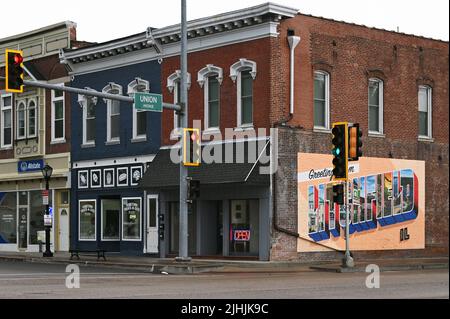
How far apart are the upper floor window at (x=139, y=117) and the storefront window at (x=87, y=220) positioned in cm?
432

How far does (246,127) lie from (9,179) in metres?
16.6

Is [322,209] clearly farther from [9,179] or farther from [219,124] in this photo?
[9,179]

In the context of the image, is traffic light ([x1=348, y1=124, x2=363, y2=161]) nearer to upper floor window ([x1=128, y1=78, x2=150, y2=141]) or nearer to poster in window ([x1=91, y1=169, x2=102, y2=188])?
upper floor window ([x1=128, y1=78, x2=150, y2=141])

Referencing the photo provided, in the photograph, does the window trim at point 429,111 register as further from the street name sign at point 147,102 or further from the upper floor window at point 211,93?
the street name sign at point 147,102

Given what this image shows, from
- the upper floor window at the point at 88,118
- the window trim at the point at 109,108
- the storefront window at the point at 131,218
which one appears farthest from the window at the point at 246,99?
the upper floor window at the point at 88,118

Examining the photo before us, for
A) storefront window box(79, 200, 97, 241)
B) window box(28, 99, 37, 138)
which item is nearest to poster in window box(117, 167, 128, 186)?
storefront window box(79, 200, 97, 241)

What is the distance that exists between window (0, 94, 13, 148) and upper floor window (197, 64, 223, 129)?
13.7m

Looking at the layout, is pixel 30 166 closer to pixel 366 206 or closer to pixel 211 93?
pixel 211 93

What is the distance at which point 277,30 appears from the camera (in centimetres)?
3167

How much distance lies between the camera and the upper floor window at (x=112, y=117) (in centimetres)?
3834

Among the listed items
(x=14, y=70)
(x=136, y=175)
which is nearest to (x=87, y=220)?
(x=136, y=175)

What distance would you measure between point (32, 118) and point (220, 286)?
2370 centimetres

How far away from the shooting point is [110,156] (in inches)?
1515
